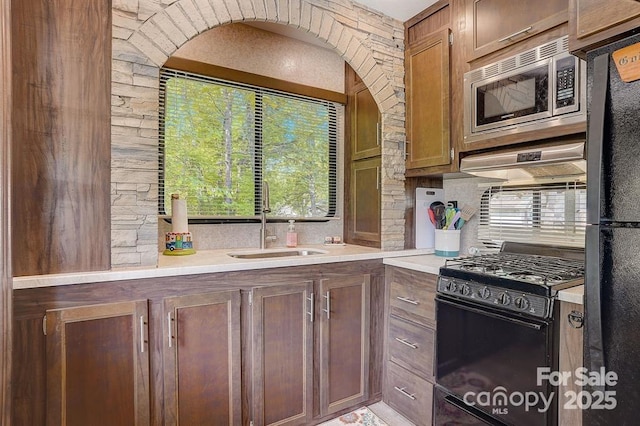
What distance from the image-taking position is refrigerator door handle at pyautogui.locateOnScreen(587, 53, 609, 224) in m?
1.09

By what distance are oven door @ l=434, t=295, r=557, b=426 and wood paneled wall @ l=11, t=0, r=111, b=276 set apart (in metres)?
1.69

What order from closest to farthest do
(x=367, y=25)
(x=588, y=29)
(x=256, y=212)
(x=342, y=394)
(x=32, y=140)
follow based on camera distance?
1. (x=588, y=29)
2. (x=32, y=140)
3. (x=342, y=394)
4. (x=367, y=25)
5. (x=256, y=212)

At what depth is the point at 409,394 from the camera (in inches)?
81.6

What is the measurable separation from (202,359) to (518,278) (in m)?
1.51

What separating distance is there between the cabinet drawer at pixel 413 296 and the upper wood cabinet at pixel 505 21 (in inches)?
52.5

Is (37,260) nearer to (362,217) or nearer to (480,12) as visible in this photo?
(362,217)

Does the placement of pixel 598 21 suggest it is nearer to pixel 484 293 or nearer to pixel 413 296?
pixel 484 293

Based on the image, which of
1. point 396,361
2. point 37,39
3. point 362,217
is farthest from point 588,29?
point 37,39

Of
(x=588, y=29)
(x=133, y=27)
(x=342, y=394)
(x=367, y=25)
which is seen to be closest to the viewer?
(x=588, y=29)

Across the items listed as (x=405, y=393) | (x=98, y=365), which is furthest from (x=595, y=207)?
(x=98, y=365)

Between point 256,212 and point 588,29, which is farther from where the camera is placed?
point 256,212

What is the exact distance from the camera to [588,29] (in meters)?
1.16

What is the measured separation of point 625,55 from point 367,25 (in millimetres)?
1568

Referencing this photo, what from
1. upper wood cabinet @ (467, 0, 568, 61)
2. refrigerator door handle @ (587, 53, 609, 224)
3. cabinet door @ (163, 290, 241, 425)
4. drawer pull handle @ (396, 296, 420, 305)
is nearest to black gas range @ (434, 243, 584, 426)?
drawer pull handle @ (396, 296, 420, 305)
